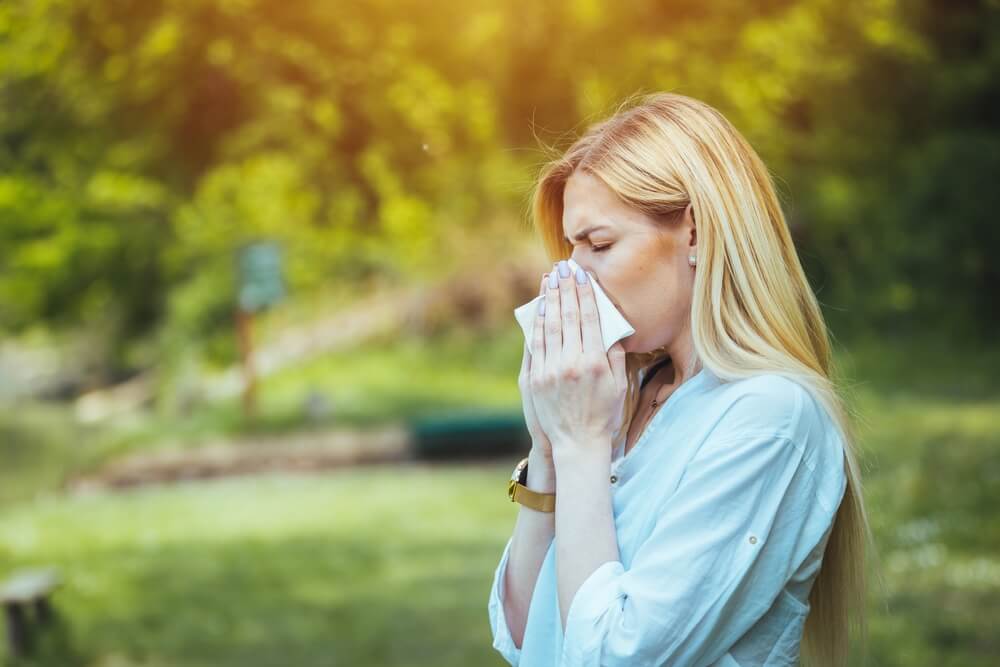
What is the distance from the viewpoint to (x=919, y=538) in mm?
6844

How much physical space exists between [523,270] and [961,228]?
7.55m

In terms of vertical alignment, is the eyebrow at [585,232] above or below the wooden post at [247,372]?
above

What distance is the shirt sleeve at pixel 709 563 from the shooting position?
1423 mm

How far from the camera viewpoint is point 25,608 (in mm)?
5746

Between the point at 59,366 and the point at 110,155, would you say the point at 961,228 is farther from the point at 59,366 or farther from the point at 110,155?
the point at 59,366

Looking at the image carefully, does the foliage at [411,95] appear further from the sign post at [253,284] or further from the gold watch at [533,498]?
the sign post at [253,284]

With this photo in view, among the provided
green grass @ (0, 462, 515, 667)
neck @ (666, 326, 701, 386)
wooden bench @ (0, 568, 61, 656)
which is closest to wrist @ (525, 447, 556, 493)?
neck @ (666, 326, 701, 386)

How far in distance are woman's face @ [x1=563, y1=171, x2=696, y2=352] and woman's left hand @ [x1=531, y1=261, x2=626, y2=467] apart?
0.05 metres

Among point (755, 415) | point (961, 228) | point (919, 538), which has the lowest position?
point (919, 538)

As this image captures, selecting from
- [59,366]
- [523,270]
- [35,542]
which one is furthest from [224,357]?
[35,542]

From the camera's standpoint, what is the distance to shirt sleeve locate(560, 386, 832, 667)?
142 centimetres

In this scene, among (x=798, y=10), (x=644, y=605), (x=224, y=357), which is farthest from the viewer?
(x=224, y=357)

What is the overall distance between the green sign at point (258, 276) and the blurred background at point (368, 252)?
0.16 ft

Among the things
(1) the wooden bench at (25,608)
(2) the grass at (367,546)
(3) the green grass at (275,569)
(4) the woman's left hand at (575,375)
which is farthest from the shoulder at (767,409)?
(1) the wooden bench at (25,608)
